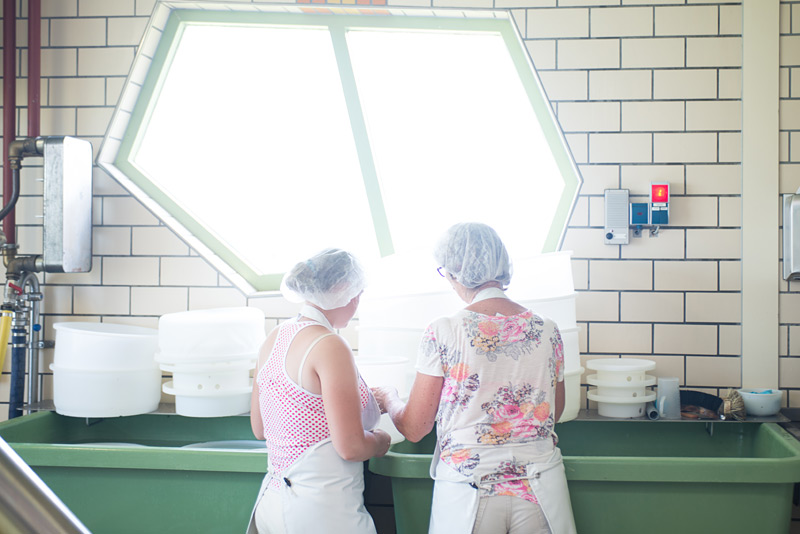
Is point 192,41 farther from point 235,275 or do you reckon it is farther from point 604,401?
point 604,401

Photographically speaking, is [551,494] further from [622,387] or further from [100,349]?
[100,349]

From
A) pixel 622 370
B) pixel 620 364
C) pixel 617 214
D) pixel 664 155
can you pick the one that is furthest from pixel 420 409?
pixel 664 155

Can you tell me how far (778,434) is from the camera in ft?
7.38

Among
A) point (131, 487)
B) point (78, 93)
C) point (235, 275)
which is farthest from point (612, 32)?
point (131, 487)

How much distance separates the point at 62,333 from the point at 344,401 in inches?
58.3

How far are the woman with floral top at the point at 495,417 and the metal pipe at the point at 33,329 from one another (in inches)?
75.7

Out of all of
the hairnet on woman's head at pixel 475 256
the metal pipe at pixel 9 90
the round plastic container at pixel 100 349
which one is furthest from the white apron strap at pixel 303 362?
the metal pipe at pixel 9 90

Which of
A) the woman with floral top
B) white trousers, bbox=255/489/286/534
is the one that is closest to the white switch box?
the woman with floral top

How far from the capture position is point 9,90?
2.89 meters

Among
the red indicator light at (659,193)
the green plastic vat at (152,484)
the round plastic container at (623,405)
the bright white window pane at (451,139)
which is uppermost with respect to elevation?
the bright white window pane at (451,139)

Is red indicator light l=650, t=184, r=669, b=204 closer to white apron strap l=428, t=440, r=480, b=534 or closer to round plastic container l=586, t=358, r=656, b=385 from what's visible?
round plastic container l=586, t=358, r=656, b=385

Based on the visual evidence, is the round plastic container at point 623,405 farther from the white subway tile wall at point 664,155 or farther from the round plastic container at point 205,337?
the round plastic container at point 205,337

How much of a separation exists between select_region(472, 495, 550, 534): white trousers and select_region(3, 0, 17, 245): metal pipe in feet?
7.80

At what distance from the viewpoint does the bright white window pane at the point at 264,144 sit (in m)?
3.39
